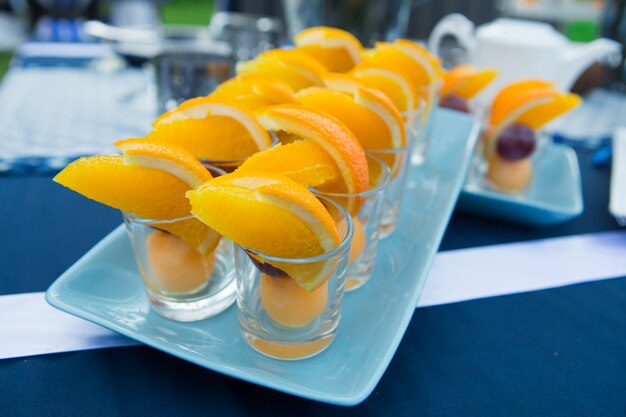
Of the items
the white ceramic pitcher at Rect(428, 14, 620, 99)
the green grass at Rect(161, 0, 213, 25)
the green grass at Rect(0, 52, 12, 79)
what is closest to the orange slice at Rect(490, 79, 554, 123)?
the white ceramic pitcher at Rect(428, 14, 620, 99)

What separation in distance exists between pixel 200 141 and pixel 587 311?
44cm

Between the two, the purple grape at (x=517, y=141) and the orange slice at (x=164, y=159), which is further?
the purple grape at (x=517, y=141)

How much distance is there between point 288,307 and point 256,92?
9.4 inches

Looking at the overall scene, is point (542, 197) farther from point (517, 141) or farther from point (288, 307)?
point (288, 307)

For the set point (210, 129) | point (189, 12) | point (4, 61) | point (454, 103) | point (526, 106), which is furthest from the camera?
point (189, 12)

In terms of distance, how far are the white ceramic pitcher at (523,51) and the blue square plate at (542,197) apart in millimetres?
181

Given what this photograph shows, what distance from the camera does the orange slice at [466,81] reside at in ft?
2.70

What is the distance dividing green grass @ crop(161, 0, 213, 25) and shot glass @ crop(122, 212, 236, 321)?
4094 mm

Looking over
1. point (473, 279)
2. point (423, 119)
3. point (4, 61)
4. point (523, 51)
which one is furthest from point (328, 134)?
point (4, 61)

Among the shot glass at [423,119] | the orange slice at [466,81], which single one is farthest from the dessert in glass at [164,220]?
the orange slice at [466,81]

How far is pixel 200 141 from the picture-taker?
0.46 m

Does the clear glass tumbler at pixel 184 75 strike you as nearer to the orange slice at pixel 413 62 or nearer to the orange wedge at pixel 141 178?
the orange slice at pixel 413 62

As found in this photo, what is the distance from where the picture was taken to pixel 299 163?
0.41 metres

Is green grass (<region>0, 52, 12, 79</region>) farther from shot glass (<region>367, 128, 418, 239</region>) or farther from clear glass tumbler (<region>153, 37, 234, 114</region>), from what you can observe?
shot glass (<region>367, 128, 418, 239</region>)
